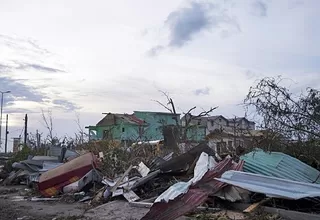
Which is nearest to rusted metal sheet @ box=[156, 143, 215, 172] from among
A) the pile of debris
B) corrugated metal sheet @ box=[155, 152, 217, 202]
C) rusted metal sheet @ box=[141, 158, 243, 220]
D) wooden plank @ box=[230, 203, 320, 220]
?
the pile of debris

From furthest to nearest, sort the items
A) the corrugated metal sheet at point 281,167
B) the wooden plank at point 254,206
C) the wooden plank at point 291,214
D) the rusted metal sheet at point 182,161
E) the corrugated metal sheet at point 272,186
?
1. the rusted metal sheet at point 182,161
2. the corrugated metal sheet at point 281,167
3. the wooden plank at point 254,206
4. the corrugated metal sheet at point 272,186
5. the wooden plank at point 291,214

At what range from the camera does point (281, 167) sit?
8273mm

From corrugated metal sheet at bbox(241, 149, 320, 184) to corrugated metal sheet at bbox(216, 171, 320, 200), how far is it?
99 cm

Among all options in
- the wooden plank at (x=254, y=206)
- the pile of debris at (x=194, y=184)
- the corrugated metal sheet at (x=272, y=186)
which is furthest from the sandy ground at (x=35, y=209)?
the wooden plank at (x=254, y=206)

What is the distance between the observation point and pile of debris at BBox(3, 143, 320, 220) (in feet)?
21.8

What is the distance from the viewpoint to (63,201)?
10.7m

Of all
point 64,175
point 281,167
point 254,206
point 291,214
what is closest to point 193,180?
point 254,206

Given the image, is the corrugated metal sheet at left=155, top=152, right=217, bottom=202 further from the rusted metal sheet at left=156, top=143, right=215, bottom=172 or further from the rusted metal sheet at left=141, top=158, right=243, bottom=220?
the rusted metal sheet at left=156, top=143, right=215, bottom=172

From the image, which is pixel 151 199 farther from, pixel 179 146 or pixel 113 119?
pixel 113 119

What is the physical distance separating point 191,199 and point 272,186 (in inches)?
57.0

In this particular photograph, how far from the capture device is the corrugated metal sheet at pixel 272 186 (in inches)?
253

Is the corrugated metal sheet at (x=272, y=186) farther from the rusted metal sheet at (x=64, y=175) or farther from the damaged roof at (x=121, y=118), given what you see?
the damaged roof at (x=121, y=118)

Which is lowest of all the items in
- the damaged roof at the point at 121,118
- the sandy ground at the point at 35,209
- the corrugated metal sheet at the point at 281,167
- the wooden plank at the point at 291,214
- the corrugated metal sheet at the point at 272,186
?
the sandy ground at the point at 35,209

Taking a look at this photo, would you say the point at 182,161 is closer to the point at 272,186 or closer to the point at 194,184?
the point at 194,184
